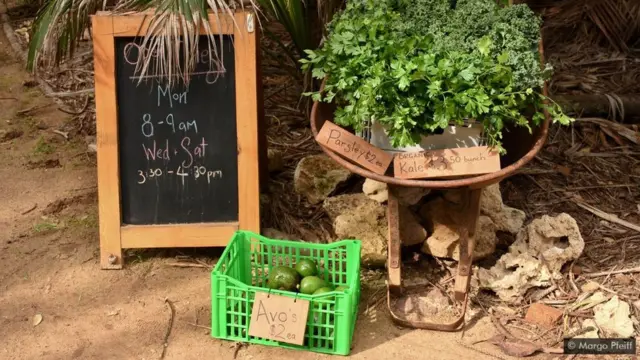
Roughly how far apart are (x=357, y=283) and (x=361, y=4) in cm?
119

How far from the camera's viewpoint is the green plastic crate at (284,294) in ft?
10.2

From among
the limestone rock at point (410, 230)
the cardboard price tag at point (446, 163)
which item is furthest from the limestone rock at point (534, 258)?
the cardboard price tag at point (446, 163)

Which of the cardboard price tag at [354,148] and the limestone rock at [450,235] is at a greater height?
the cardboard price tag at [354,148]

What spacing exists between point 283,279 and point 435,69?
1.04 m

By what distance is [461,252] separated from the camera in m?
3.40

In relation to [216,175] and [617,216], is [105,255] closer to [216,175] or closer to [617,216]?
[216,175]

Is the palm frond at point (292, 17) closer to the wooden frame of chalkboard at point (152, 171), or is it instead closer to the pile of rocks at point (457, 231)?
the wooden frame of chalkboard at point (152, 171)

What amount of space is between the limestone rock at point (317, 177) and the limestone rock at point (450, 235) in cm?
58

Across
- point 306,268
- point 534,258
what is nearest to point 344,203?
point 306,268

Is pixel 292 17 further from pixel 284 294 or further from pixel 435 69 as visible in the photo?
pixel 284 294

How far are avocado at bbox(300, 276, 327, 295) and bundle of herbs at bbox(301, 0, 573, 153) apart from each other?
2.10 ft

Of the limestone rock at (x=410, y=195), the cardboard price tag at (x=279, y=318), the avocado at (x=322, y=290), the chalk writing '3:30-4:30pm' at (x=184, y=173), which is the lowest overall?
the cardboard price tag at (x=279, y=318)

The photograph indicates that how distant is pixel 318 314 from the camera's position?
319 centimetres

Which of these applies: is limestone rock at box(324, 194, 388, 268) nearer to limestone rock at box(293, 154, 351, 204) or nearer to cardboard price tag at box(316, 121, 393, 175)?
limestone rock at box(293, 154, 351, 204)
